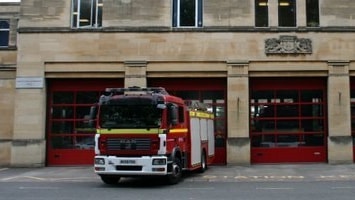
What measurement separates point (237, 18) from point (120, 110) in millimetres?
9795

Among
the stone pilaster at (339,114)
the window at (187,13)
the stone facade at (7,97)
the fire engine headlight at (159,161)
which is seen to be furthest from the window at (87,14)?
the stone pilaster at (339,114)

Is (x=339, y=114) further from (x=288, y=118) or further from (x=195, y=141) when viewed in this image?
(x=195, y=141)

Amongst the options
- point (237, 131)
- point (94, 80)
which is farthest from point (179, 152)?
point (94, 80)

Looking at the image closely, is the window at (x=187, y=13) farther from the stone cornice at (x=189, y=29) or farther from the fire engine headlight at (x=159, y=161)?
the fire engine headlight at (x=159, y=161)

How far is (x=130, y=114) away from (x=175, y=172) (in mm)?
2295

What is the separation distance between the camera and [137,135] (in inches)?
587

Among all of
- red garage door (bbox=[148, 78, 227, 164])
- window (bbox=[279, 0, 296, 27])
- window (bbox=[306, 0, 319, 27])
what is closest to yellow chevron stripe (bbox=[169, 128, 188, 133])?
red garage door (bbox=[148, 78, 227, 164])

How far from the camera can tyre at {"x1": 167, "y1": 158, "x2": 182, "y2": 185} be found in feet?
50.6

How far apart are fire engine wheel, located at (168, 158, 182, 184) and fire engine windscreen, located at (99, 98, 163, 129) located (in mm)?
1460

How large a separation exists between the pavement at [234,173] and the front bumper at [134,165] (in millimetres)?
2504

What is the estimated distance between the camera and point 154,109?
50.0 feet

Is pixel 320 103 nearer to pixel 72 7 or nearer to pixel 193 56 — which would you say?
pixel 193 56

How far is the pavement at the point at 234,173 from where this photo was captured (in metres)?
17.5

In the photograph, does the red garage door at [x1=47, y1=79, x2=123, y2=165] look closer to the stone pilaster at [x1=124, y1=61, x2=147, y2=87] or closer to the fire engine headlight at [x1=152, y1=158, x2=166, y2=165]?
the stone pilaster at [x1=124, y1=61, x2=147, y2=87]
